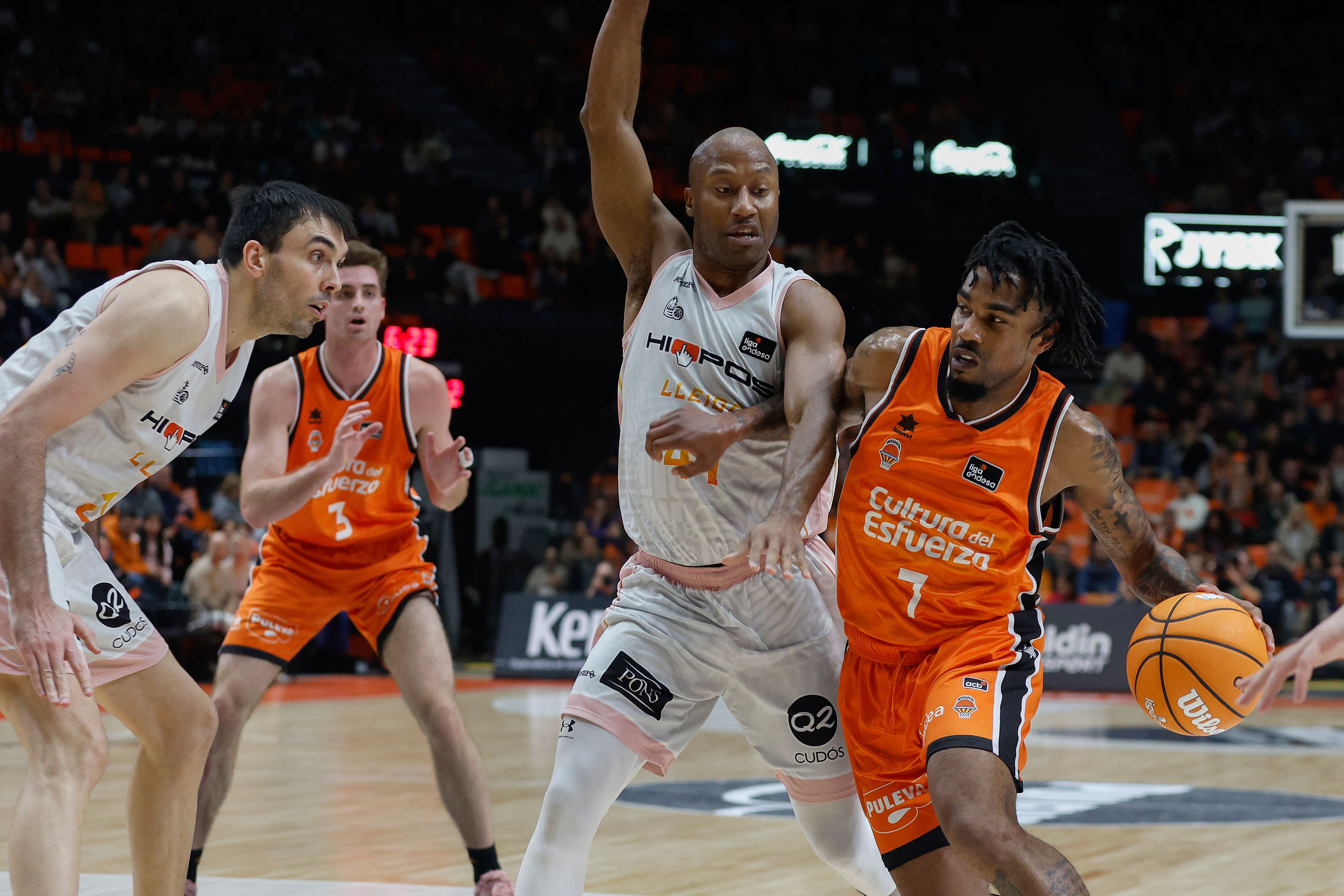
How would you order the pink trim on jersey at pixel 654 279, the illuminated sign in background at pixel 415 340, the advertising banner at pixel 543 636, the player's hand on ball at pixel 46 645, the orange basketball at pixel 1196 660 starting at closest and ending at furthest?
the player's hand on ball at pixel 46 645, the orange basketball at pixel 1196 660, the pink trim on jersey at pixel 654 279, the advertising banner at pixel 543 636, the illuminated sign in background at pixel 415 340

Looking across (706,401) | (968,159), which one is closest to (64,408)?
(706,401)

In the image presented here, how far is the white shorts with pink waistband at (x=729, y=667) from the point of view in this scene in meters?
3.90

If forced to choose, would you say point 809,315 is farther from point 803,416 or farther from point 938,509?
point 938,509

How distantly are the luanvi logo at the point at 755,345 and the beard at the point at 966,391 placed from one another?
49 centimetres

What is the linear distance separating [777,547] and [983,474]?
26.9 inches

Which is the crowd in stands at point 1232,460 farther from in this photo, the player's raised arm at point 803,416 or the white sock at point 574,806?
the white sock at point 574,806

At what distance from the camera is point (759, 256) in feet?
13.3

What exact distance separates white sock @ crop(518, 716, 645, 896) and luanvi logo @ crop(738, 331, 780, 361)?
105 centimetres

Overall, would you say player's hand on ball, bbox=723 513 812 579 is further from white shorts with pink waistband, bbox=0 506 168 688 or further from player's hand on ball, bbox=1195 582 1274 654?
white shorts with pink waistband, bbox=0 506 168 688

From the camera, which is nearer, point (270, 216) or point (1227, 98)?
point (270, 216)

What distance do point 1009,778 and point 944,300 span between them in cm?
1539

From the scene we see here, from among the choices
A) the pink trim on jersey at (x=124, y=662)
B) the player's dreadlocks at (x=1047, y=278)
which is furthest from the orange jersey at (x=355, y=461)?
the player's dreadlocks at (x=1047, y=278)

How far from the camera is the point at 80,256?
16094 millimetres

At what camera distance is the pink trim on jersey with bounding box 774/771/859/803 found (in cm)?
402
